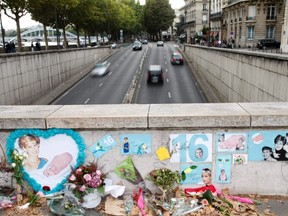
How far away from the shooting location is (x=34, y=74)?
2531 cm

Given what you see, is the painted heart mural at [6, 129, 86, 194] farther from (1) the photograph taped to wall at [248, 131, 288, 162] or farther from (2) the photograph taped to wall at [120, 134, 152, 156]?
(1) the photograph taped to wall at [248, 131, 288, 162]

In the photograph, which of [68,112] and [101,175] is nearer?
[101,175]

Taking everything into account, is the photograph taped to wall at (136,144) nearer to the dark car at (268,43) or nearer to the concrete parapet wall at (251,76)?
the concrete parapet wall at (251,76)

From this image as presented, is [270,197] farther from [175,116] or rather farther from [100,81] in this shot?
[100,81]

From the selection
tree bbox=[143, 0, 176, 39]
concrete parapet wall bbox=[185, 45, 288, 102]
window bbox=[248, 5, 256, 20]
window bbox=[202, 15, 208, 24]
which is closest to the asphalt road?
concrete parapet wall bbox=[185, 45, 288, 102]

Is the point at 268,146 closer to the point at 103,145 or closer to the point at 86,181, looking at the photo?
the point at 103,145

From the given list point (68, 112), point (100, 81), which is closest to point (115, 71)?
point (100, 81)

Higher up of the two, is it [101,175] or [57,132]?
[57,132]

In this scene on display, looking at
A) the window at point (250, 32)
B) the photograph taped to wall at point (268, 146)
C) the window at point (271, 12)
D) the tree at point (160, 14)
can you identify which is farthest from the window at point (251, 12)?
the photograph taped to wall at point (268, 146)

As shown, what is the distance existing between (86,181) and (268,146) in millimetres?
2869

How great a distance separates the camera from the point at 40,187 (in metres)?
5.25

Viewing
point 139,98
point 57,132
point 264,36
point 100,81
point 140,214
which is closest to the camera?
point 140,214

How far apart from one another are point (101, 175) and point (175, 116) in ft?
4.76

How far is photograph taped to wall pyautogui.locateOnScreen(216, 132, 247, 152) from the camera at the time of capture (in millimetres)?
4996
